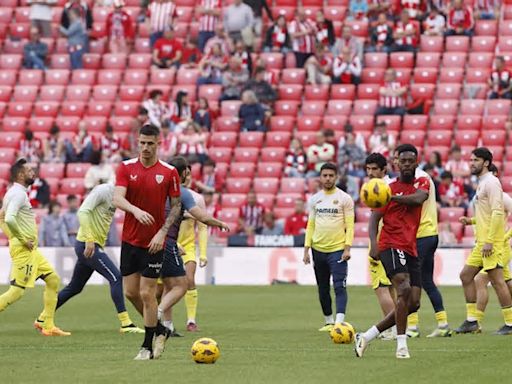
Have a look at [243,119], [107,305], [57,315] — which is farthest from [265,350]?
[243,119]

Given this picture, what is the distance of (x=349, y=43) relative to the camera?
112ft

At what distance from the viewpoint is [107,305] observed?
24484 millimetres

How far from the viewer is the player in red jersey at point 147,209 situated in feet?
46.2

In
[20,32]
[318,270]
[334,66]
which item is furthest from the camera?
[20,32]

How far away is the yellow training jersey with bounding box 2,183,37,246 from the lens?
59.2 feet

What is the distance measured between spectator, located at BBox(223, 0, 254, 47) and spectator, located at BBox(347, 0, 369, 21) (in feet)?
8.67

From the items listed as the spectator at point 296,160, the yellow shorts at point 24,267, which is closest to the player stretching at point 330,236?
the yellow shorts at point 24,267

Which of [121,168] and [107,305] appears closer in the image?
[121,168]

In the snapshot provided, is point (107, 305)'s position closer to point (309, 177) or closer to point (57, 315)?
point (57, 315)

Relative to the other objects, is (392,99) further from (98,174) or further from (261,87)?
(98,174)

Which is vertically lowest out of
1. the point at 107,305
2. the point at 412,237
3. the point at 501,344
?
the point at 107,305

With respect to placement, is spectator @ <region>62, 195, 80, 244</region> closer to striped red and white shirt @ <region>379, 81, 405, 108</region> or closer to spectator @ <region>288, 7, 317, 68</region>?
spectator @ <region>288, 7, 317, 68</region>

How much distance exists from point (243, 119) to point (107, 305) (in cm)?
1080

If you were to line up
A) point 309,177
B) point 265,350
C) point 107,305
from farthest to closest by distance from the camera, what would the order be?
point 309,177
point 107,305
point 265,350
